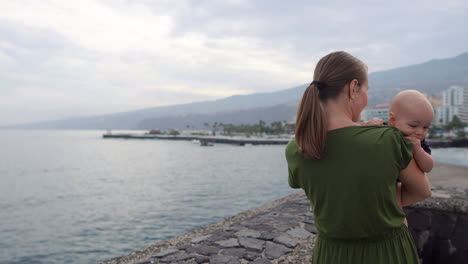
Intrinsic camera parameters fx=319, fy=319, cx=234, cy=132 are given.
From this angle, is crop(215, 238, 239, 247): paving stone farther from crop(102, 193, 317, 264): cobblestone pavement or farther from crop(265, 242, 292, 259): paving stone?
crop(265, 242, 292, 259): paving stone

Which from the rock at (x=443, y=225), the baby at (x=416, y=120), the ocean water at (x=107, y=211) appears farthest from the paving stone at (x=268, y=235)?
the ocean water at (x=107, y=211)

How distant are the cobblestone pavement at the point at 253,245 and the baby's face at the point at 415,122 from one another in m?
3.07

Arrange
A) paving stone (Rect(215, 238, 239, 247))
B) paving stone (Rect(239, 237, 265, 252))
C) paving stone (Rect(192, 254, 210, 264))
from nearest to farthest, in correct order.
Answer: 1. paving stone (Rect(192, 254, 210, 264))
2. paving stone (Rect(239, 237, 265, 252))
3. paving stone (Rect(215, 238, 239, 247))

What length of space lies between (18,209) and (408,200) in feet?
→ 79.2

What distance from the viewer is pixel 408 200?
57.9 inches

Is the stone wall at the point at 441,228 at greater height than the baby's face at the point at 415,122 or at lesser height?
lesser

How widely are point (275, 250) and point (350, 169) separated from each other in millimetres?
3397

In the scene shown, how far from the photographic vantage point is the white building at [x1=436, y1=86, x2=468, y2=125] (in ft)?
450

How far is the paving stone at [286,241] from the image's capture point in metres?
4.59

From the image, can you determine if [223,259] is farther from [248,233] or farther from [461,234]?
[461,234]

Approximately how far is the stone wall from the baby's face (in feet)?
9.28

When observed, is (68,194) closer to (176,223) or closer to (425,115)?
(176,223)

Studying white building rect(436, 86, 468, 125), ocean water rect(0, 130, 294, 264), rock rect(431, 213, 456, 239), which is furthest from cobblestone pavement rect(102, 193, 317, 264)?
white building rect(436, 86, 468, 125)

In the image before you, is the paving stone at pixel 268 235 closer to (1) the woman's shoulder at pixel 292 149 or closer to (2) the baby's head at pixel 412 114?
(1) the woman's shoulder at pixel 292 149
